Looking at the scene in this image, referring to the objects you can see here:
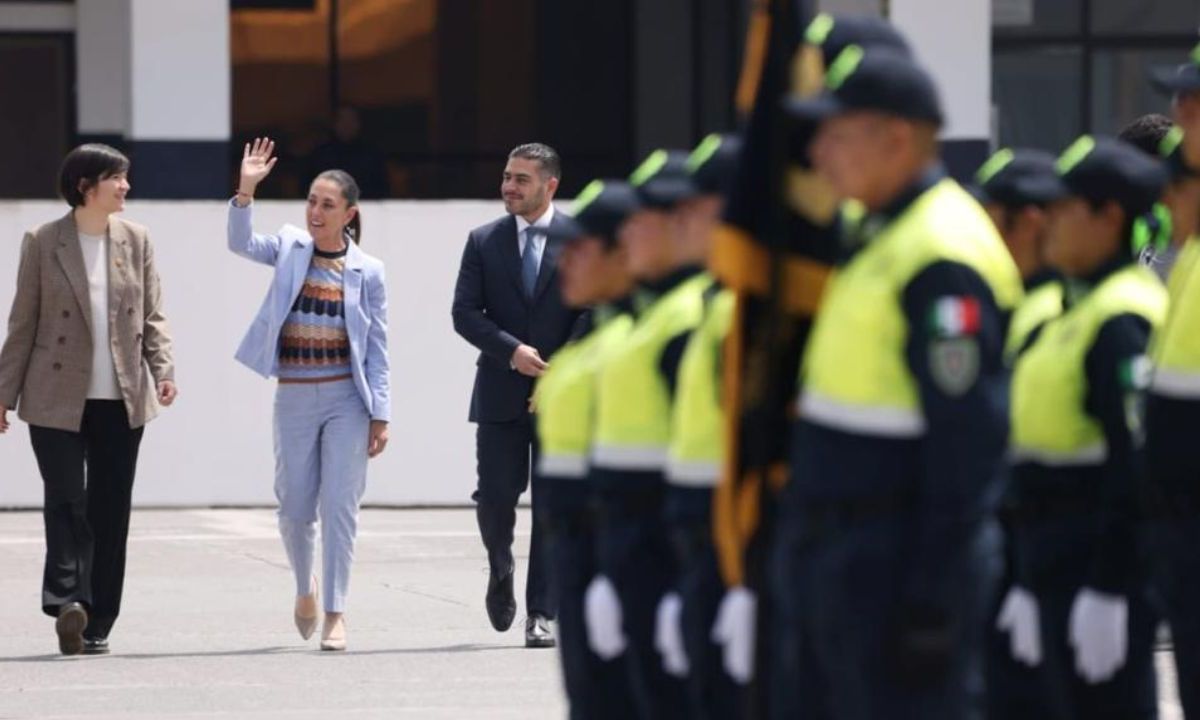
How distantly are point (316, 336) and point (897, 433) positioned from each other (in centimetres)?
616

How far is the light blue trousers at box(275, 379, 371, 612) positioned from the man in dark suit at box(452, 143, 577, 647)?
0.58 m

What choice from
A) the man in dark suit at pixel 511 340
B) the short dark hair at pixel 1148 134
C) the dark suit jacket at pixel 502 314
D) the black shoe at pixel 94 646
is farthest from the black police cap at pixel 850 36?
the black shoe at pixel 94 646

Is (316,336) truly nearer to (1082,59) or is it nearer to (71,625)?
(71,625)

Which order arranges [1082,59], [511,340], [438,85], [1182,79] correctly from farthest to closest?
[438,85] → [1082,59] → [511,340] → [1182,79]

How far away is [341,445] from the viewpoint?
447 inches

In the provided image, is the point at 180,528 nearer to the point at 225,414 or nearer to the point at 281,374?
the point at 225,414

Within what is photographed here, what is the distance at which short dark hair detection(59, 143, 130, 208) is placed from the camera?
37.5ft

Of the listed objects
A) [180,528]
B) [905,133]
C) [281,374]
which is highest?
[905,133]

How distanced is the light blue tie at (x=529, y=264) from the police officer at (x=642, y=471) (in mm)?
4987

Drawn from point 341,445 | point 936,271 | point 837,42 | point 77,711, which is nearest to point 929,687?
point 936,271

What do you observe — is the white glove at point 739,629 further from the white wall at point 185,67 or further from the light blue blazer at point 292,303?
the white wall at point 185,67

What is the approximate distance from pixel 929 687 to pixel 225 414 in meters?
12.2

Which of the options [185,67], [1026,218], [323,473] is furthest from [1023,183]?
[185,67]

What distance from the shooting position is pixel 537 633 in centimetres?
1141
